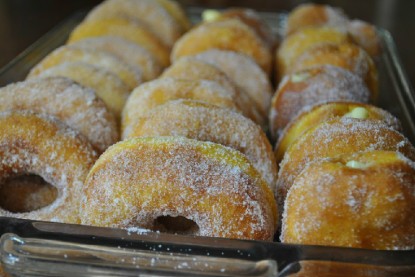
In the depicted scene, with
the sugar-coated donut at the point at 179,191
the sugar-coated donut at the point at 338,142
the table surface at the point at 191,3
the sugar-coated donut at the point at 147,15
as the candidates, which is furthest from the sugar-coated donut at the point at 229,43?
the table surface at the point at 191,3

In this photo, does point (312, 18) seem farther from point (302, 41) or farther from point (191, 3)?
point (191, 3)

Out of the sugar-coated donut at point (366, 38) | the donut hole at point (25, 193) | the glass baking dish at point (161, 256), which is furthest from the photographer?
the sugar-coated donut at point (366, 38)

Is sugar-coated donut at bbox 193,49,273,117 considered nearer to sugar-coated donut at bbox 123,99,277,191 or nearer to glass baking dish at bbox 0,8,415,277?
sugar-coated donut at bbox 123,99,277,191

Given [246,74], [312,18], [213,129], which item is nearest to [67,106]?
[213,129]

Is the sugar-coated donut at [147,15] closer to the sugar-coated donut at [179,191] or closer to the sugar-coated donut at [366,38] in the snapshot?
the sugar-coated donut at [366,38]

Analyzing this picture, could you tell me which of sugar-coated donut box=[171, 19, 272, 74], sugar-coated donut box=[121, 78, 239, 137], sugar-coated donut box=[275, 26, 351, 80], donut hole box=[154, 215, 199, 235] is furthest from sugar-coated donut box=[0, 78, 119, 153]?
sugar-coated donut box=[275, 26, 351, 80]

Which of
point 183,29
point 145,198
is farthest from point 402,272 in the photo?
point 183,29
